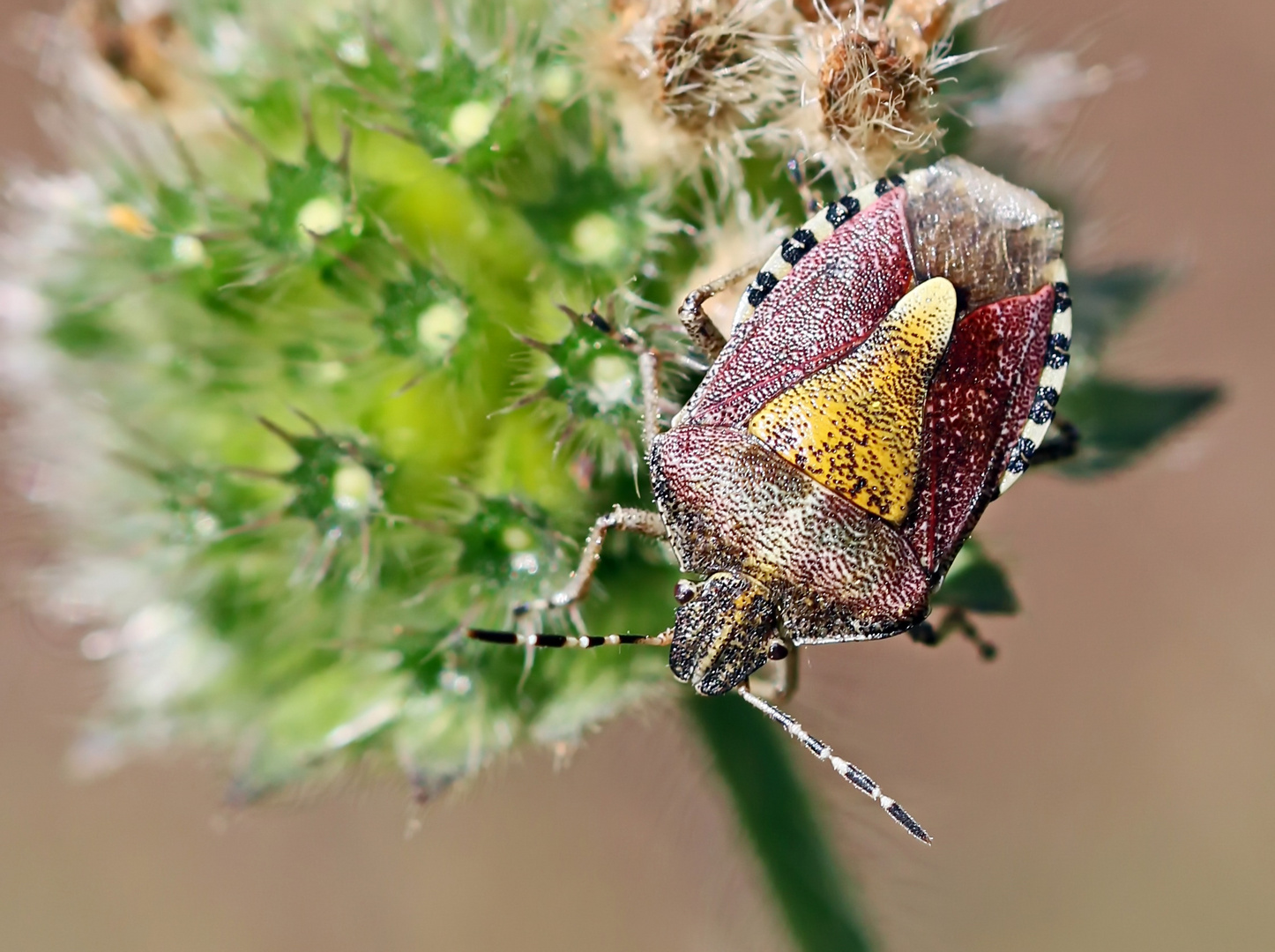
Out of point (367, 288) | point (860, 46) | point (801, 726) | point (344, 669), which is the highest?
point (860, 46)

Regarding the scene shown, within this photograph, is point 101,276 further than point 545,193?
Yes

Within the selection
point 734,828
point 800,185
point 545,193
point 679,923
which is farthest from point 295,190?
point 679,923

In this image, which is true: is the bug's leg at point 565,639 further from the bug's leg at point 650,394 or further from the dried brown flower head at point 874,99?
the dried brown flower head at point 874,99

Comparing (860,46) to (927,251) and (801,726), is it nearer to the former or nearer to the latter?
(927,251)

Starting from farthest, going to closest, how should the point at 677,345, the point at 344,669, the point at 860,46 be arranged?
the point at 344,669 → the point at 677,345 → the point at 860,46

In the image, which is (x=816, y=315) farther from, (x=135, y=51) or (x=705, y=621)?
(x=135, y=51)

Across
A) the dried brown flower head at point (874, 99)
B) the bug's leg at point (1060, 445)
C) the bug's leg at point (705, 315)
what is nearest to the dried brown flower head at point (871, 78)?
the dried brown flower head at point (874, 99)
